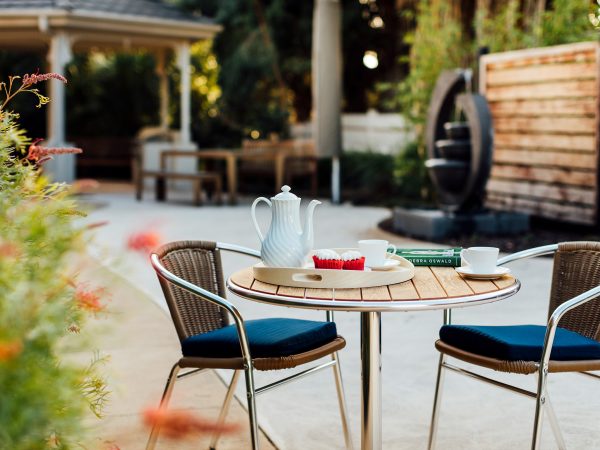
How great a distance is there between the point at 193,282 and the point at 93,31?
12.9 metres

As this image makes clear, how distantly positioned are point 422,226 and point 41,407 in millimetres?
8328

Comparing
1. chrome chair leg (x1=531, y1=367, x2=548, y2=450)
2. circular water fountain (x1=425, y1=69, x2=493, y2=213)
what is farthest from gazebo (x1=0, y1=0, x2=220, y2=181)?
chrome chair leg (x1=531, y1=367, x2=548, y2=450)

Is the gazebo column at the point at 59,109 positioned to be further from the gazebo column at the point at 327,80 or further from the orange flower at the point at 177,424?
the orange flower at the point at 177,424

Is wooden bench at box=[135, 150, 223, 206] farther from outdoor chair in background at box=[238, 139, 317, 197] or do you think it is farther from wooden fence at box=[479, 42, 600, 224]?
wooden fence at box=[479, 42, 600, 224]

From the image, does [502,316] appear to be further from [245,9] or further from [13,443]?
[245,9]

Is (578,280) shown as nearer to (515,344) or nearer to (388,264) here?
(515,344)

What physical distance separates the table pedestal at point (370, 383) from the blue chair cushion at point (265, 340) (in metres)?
0.20

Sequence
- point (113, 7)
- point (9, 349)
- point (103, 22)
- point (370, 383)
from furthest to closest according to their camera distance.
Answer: point (113, 7), point (103, 22), point (370, 383), point (9, 349)

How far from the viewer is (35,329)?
54.4 inches

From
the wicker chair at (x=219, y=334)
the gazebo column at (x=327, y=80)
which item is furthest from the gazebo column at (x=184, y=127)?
the wicker chair at (x=219, y=334)

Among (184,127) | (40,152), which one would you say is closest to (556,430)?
(40,152)

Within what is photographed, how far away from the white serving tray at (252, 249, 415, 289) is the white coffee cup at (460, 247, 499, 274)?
0.73 ft

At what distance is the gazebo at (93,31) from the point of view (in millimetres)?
14758

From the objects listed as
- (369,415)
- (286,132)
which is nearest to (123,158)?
(286,132)
